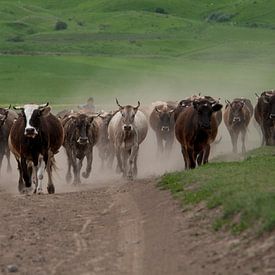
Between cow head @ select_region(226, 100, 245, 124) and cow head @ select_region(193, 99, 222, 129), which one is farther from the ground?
cow head @ select_region(193, 99, 222, 129)

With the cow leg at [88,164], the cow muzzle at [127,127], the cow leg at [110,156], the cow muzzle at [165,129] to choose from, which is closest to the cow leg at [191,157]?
the cow muzzle at [127,127]

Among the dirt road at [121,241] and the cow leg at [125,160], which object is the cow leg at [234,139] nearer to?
the cow leg at [125,160]

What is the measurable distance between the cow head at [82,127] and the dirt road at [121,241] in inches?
288

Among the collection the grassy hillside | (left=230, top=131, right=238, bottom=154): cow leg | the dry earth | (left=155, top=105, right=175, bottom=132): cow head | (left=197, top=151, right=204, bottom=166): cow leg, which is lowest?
the dry earth

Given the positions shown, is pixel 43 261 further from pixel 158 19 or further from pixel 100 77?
pixel 158 19

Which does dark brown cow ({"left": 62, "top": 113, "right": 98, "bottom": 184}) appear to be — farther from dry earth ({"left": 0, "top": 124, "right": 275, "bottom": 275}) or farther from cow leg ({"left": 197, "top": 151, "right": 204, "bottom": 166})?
dry earth ({"left": 0, "top": 124, "right": 275, "bottom": 275})

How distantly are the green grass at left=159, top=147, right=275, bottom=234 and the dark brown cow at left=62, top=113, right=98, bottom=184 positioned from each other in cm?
610

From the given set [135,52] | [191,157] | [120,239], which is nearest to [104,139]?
[191,157]

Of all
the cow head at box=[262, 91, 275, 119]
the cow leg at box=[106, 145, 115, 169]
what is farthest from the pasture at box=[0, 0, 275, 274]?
the cow head at box=[262, 91, 275, 119]

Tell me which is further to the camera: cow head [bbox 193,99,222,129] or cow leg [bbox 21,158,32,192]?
cow head [bbox 193,99,222,129]

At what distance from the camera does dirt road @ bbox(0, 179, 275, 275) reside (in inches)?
500

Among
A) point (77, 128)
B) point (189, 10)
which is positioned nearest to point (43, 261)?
point (77, 128)

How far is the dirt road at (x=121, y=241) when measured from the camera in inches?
500

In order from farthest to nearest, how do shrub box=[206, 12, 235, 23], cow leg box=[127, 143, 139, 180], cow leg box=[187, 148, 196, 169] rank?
shrub box=[206, 12, 235, 23] < cow leg box=[127, 143, 139, 180] < cow leg box=[187, 148, 196, 169]
